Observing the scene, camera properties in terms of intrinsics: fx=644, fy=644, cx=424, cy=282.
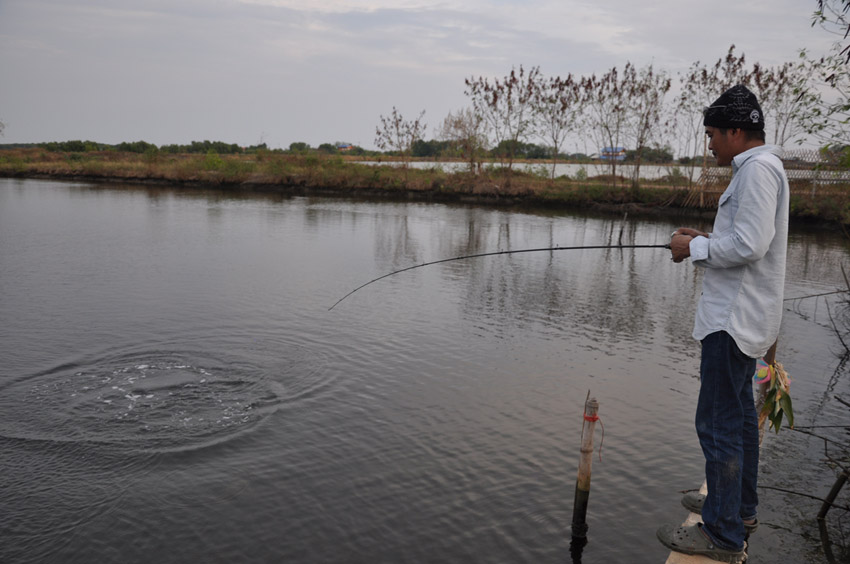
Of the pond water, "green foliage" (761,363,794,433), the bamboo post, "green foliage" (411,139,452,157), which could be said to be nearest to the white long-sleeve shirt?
the bamboo post

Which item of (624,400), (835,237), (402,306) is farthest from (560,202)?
(624,400)

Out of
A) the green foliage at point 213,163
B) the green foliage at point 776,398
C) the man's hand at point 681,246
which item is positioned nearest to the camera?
the man's hand at point 681,246

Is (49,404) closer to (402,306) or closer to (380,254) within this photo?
(402,306)

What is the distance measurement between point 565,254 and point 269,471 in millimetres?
15282

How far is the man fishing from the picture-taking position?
338 centimetres

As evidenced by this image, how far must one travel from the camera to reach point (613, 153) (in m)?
34.7

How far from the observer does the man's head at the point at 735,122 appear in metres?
3.56

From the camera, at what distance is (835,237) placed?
81.6ft

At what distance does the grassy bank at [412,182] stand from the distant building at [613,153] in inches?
51.2

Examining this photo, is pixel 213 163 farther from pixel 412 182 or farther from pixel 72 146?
pixel 72 146

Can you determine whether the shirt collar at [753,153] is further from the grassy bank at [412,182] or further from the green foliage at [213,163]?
the green foliage at [213,163]

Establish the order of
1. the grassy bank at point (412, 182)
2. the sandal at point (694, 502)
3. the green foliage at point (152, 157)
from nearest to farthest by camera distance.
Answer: the sandal at point (694, 502) → the grassy bank at point (412, 182) → the green foliage at point (152, 157)

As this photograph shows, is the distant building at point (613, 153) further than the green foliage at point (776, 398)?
Yes

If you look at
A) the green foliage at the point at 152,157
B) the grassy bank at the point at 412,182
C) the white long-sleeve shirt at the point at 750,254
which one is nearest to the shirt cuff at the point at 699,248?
the white long-sleeve shirt at the point at 750,254
